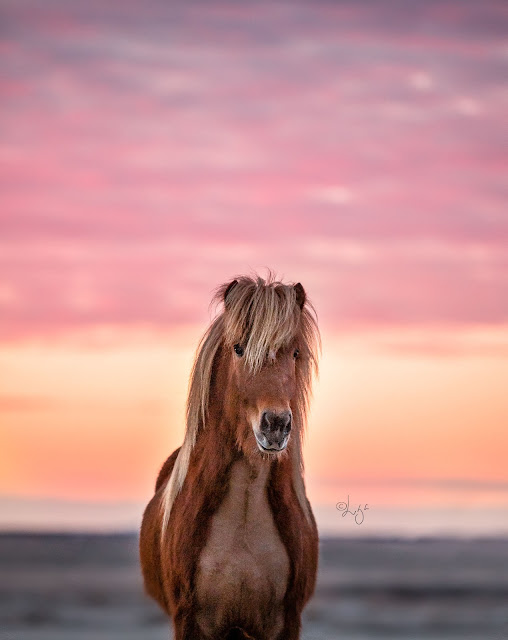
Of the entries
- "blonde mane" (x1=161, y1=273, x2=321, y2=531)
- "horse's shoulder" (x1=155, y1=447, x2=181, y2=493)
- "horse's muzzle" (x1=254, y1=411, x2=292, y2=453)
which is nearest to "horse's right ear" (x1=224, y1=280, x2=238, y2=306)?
"blonde mane" (x1=161, y1=273, x2=321, y2=531)

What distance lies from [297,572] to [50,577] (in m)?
47.7

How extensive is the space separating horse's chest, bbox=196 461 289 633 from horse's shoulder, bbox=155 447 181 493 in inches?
86.5

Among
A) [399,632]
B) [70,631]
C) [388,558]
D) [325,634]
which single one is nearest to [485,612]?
[399,632]

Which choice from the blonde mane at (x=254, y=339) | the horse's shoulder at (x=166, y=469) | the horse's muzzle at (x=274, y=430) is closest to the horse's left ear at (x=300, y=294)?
the blonde mane at (x=254, y=339)

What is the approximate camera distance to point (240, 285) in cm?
667

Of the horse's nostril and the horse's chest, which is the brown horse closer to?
the horse's chest

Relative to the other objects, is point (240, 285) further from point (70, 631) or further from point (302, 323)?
point (70, 631)

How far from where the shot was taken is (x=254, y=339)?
627 cm

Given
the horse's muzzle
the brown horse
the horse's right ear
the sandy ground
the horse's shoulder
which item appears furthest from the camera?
the sandy ground

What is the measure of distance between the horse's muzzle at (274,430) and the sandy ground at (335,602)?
3284mm

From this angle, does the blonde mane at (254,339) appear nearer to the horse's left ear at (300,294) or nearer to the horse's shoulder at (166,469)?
the horse's left ear at (300,294)

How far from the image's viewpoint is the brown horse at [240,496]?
6316mm

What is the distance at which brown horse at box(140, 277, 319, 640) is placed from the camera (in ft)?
20.7

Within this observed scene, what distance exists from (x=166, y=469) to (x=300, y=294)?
2662 mm
